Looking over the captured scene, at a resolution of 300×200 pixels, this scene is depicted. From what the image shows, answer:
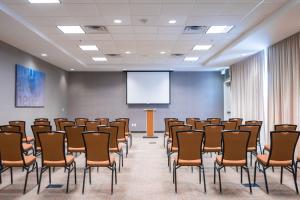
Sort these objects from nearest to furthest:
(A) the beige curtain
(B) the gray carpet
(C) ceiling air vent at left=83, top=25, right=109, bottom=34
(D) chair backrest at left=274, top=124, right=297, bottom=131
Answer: (B) the gray carpet < (D) chair backrest at left=274, top=124, right=297, bottom=131 < (C) ceiling air vent at left=83, top=25, right=109, bottom=34 < (A) the beige curtain

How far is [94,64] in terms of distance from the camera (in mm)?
11930

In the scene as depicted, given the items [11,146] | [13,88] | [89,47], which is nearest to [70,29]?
[89,47]

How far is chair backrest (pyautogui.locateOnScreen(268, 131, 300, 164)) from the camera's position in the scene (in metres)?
3.98

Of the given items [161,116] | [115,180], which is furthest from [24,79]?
[161,116]

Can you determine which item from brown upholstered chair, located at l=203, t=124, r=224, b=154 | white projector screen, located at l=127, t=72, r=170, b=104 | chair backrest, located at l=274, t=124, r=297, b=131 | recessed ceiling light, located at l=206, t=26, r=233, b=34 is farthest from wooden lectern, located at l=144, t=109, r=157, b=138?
chair backrest, located at l=274, t=124, r=297, b=131

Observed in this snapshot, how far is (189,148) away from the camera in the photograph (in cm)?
414

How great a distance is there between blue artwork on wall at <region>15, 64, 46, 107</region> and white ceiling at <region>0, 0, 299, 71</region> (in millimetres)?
733

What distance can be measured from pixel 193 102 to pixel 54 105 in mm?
6696

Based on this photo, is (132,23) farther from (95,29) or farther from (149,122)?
(149,122)

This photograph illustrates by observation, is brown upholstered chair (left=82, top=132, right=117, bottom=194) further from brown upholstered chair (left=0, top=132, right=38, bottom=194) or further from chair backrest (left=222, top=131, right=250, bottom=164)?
chair backrest (left=222, top=131, right=250, bottom=164)

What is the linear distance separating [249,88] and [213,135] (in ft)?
17.4

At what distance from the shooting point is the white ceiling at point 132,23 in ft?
16.6

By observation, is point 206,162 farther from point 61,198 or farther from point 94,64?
point 94,64

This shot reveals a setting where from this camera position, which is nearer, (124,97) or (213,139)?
(213,139)
